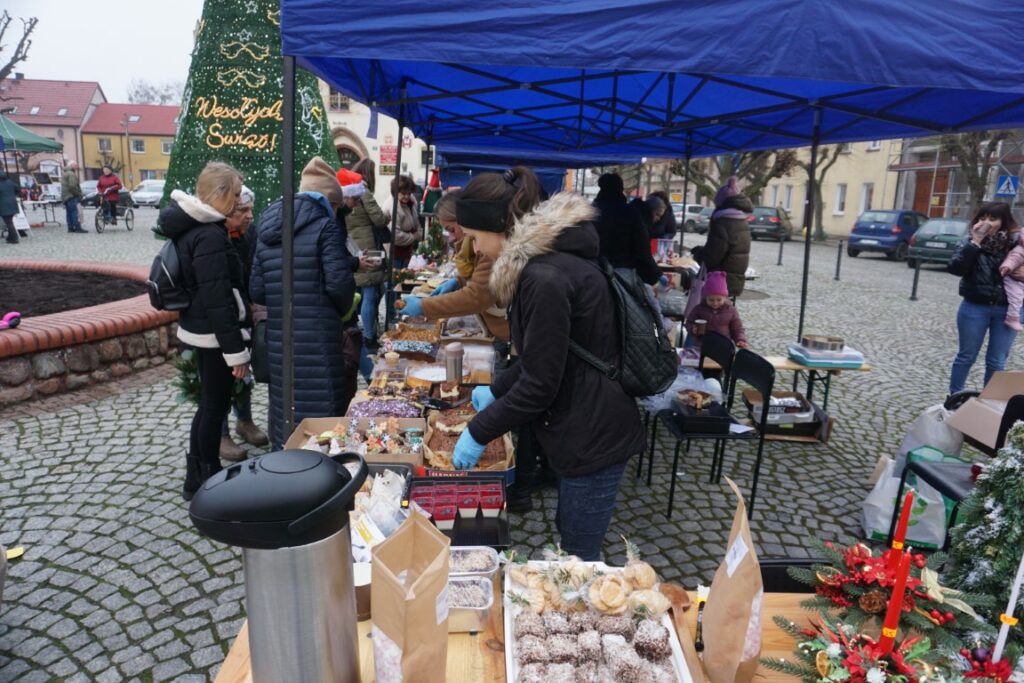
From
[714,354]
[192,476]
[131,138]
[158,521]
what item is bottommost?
[158,521]

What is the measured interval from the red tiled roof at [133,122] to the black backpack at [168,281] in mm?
66363

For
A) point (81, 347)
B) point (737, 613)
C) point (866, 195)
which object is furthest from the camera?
point (866, 195)

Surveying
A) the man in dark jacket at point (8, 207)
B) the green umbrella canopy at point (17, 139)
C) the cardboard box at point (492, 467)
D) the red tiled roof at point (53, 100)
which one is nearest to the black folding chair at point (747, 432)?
the cardboard box at point (492, 467)

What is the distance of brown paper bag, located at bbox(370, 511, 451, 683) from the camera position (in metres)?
1.19

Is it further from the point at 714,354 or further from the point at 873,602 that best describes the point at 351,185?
the point at 873,602

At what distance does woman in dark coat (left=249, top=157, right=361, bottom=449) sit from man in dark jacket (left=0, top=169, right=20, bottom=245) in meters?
15.0

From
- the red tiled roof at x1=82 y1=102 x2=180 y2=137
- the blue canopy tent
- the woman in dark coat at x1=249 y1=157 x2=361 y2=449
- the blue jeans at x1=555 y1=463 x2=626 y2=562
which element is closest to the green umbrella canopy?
the woman in dark coat at x1=249 y1=157 x2=361 y2=449

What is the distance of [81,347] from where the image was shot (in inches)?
211

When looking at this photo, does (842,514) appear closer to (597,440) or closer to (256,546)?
(597,440)

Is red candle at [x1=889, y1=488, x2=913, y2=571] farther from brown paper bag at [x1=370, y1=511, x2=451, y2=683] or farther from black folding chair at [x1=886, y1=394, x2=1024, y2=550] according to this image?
black folding chair at [x1=886, y1=394, x2=1024, y2=550]

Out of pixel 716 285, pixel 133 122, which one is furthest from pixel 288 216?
pixel 133 122

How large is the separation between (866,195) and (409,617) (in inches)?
1408

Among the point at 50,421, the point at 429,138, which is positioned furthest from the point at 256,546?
the point at 429,138

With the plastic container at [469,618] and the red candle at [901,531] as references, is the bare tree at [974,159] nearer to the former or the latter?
the red candle at [901,531]
